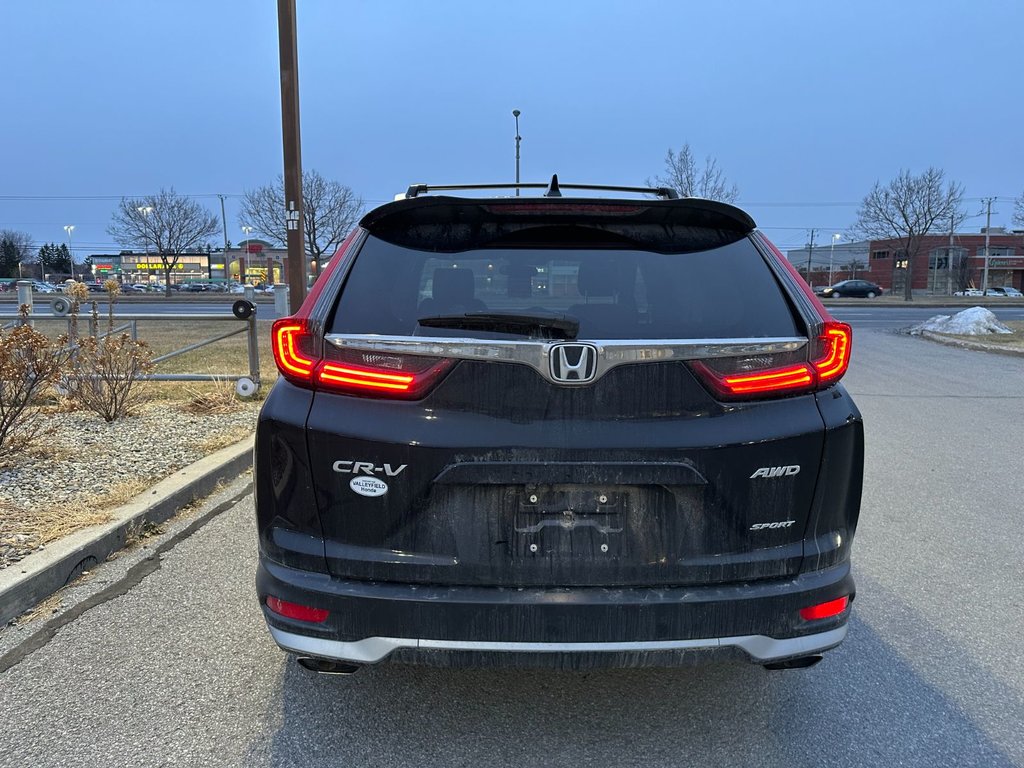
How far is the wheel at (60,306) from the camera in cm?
796

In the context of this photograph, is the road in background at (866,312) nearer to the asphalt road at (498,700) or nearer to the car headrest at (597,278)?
the asphalt road at (498,700)

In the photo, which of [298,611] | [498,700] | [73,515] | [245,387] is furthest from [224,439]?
[298,611]

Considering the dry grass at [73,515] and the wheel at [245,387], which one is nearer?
the dry grass at [73,515]

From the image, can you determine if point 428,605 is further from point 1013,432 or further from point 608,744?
point 1013,432

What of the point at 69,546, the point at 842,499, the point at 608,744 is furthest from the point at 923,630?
the point at 69,546

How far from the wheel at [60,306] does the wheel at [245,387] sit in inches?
76.7

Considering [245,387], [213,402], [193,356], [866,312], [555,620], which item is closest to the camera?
[555,620]

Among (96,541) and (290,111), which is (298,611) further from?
(290,111)

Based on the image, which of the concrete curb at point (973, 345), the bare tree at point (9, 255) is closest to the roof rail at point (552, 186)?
the concrete curb at point (973, 345)

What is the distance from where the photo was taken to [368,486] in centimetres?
216

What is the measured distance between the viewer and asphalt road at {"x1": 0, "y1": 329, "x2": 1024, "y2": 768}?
8.13ft

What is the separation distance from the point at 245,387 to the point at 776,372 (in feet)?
22.8

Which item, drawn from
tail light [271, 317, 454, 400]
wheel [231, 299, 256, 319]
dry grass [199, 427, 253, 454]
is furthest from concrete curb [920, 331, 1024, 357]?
tail light [271, 317, 454, 400]

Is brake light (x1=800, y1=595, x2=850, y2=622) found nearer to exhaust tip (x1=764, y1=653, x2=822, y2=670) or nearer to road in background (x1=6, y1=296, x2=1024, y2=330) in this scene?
exhaust tip (x1=764, y1=653, x2=822, y2=670)
